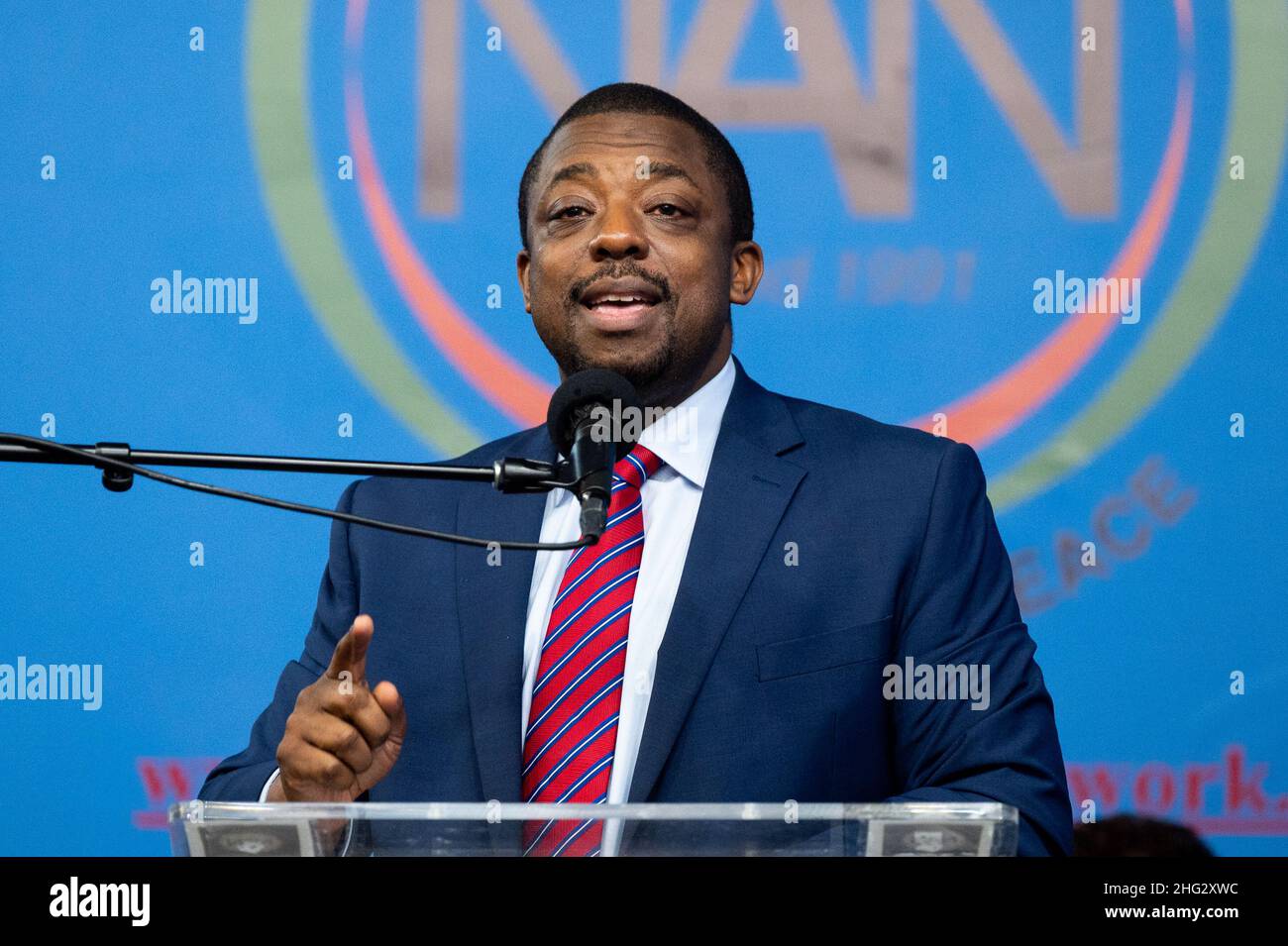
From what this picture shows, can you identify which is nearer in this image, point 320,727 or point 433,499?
point 320,727

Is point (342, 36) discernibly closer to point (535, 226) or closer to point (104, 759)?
point (535, 226)

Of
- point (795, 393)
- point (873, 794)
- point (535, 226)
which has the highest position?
point (535, 226)

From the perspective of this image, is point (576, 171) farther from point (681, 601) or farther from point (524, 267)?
point (681, 601)

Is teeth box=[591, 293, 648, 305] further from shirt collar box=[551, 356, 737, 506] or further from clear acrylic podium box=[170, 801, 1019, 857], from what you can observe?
clear acrylic podium box=[170, 801, 1019, 857]

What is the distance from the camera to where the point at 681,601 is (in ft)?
7.14

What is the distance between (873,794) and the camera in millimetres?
2145

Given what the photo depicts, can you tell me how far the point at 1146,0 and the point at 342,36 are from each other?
1.36 metres

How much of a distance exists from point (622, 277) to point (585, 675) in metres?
0.61

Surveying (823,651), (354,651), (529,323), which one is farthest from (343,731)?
(529,323)

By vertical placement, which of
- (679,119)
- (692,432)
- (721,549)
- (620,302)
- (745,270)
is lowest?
(721,549)

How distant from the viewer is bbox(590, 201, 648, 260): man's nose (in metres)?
2.45
